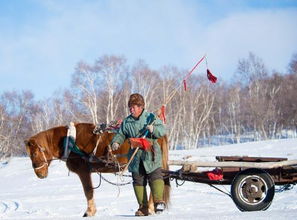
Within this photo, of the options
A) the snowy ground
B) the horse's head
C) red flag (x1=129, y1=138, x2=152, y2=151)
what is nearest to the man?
red flag (x1=129, y1=138, x2=152, y2=151)

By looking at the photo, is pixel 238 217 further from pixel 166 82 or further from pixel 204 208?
pixel 166 82

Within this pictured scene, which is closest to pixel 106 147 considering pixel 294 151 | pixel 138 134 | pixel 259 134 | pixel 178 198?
pixel 138 134

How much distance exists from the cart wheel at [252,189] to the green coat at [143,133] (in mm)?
1191

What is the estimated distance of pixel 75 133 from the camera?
772 cm

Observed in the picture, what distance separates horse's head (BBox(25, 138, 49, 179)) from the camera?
24.9 feet

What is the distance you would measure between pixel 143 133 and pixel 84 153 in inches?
85.6

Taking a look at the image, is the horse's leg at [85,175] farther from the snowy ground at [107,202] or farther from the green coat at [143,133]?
the green coat at [143,133]

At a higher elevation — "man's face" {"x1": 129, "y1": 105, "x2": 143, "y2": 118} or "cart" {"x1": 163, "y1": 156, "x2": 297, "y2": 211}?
"man's face" {"x1": 129, "y1": 105, "x2": 143, "y2": 118}

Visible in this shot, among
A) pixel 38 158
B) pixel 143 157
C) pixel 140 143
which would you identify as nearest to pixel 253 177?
pixel 143 157

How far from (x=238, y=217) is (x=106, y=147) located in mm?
3727

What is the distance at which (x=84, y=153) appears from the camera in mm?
7715

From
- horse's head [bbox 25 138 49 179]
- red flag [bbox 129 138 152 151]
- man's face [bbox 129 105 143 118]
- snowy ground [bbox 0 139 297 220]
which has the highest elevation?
man's face [bbox 129 105 143 118]

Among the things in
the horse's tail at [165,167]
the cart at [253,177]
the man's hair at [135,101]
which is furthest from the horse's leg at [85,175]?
the man's hair at [135,101]

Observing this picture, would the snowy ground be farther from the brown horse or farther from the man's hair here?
the man's hair
